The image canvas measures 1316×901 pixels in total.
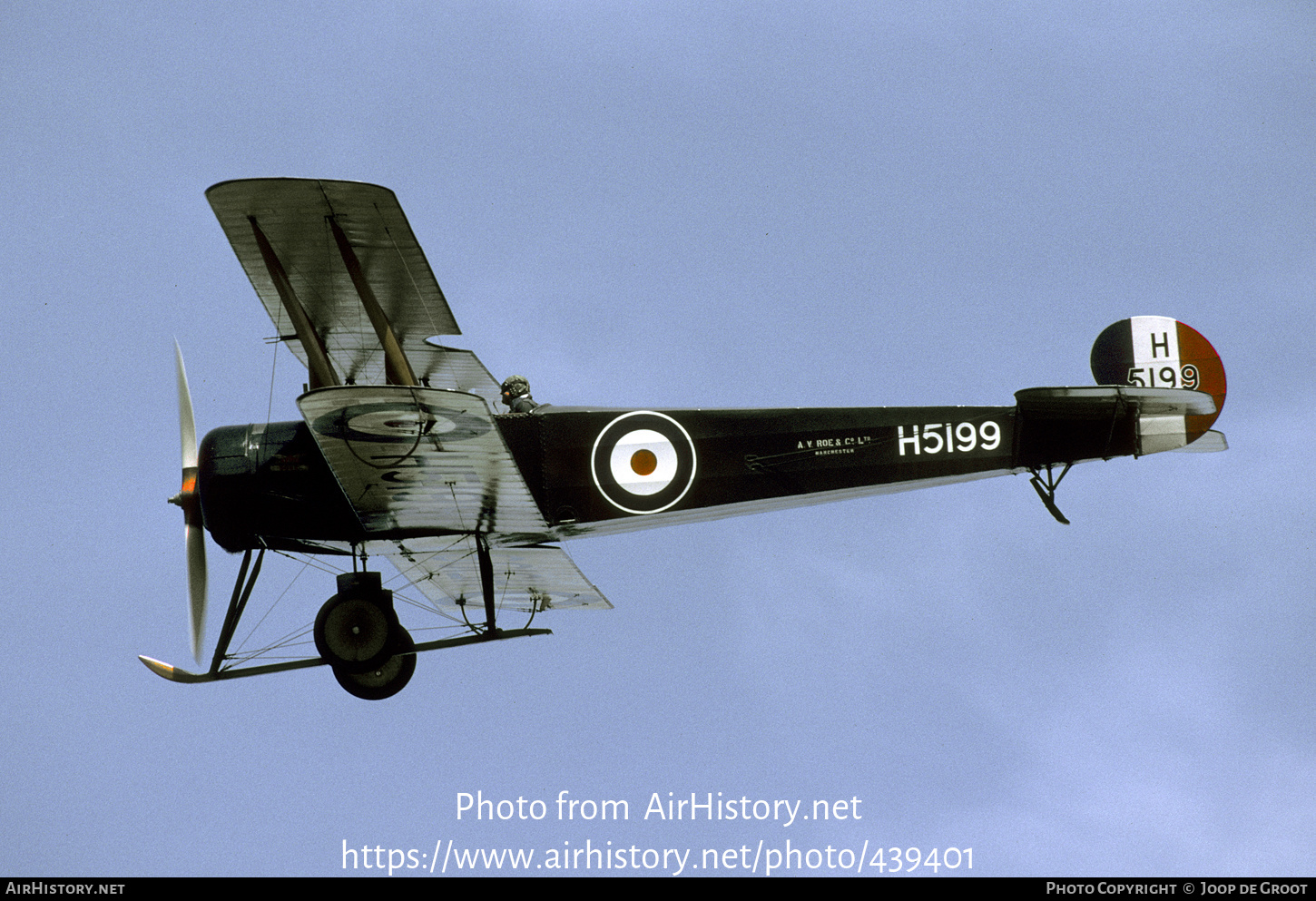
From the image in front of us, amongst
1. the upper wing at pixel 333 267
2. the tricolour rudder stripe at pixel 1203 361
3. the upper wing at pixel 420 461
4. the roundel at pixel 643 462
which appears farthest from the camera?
the tricolour rudder stripe at pixel 1203 361

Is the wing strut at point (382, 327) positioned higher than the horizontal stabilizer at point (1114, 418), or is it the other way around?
the wing strut at point (382, 327)

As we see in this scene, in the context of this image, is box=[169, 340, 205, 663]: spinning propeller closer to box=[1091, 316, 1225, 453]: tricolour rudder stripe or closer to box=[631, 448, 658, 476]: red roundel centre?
box=[631, 448, 658, 476]: red roundel centre

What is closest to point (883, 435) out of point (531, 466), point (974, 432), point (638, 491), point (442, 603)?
point (974, 432)

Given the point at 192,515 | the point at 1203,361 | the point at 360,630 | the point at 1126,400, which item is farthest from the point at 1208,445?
the point at 192,515

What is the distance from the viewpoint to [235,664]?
1102cm

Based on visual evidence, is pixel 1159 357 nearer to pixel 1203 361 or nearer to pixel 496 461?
pixel 1203 361

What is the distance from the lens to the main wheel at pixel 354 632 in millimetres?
11281

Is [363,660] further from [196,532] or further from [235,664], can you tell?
[196,532]

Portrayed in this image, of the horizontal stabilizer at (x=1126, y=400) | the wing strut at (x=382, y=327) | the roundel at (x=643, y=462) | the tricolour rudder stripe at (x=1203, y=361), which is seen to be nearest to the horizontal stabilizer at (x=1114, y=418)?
the horizontal stabilizer at (x=1126, y=400)

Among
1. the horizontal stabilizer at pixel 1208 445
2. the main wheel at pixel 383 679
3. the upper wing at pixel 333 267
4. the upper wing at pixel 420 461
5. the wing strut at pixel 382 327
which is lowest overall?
the main wheel at pixel 383 679

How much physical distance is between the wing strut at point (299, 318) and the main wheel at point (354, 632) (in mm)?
1814

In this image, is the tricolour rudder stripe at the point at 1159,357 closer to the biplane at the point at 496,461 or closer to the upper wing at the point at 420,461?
the biplane at the point at 496,461

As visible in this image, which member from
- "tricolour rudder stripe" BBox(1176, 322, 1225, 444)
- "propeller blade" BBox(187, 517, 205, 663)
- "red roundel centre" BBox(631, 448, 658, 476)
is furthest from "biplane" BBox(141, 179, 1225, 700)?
"tricolour rudder stripe" BBox(1176, 322, 1225, 444)

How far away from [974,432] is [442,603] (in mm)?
6024
